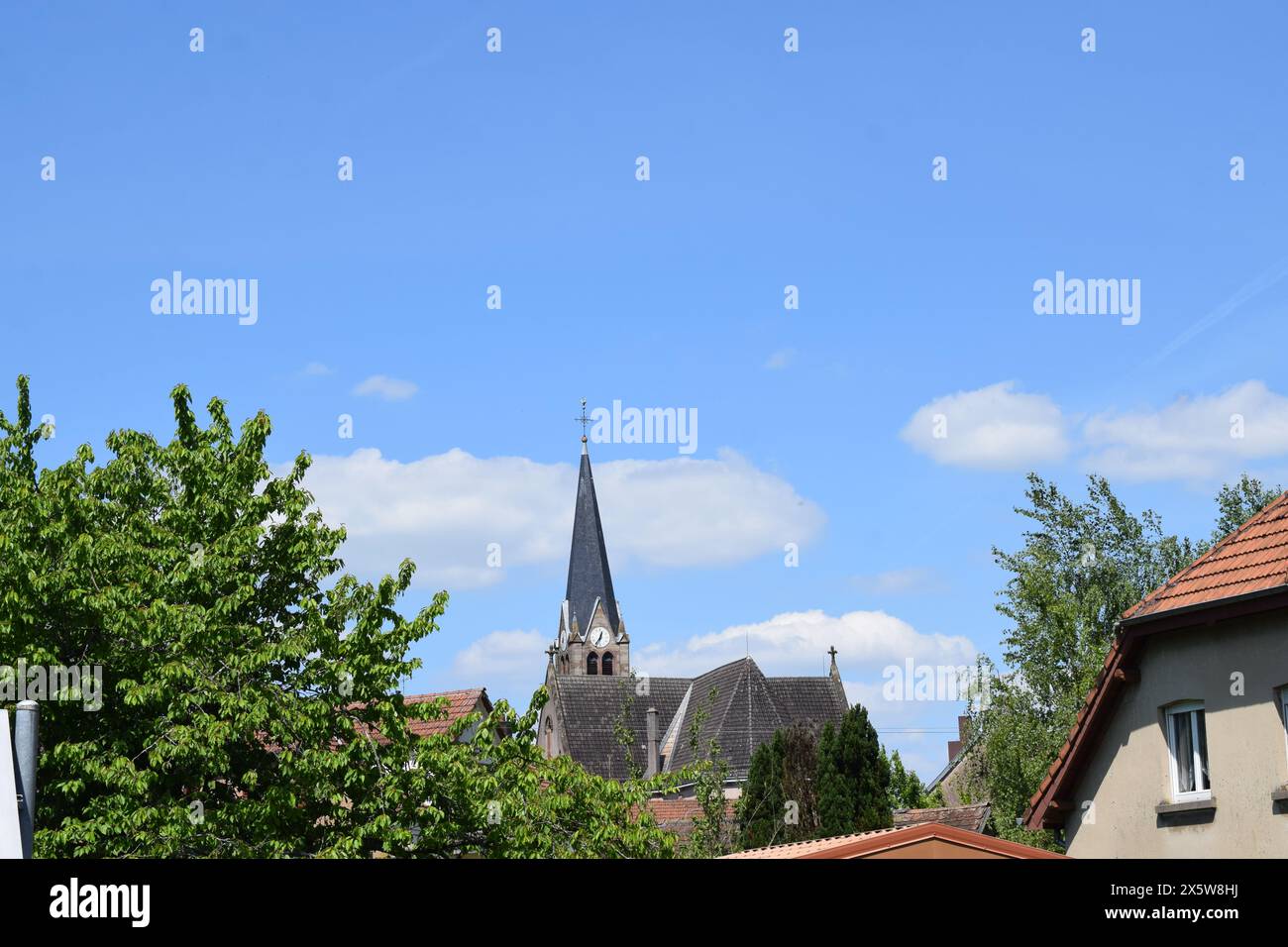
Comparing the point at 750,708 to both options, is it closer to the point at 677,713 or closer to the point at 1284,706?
the point at 677,713

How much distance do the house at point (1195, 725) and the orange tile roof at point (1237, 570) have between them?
0.09ft

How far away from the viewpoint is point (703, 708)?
72.4 m

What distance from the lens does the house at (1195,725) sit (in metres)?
18.9

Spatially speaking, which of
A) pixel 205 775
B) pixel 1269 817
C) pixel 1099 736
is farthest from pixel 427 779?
Answer: pixel 1269 817

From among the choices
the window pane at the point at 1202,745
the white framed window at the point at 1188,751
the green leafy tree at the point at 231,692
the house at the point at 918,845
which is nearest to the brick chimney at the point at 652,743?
the green leafy tree at the point at 231,692

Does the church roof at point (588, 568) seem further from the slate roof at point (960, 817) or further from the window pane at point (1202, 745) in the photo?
the window pane at point (1202, 745)

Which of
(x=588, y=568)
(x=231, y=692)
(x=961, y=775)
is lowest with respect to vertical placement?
(x=961, y=775)

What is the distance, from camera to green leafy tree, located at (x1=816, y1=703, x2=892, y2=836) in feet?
136

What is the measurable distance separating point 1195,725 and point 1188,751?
46 cm

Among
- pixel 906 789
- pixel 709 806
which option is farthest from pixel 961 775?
pixel 709 806

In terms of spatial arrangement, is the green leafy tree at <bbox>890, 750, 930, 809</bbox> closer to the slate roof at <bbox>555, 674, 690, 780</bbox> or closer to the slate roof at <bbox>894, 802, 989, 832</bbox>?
the slate roof at <bbox>894, 802, 989, 832</bbox>

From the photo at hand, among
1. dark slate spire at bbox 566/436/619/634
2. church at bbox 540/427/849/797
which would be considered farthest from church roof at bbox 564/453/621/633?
church at bbox 540/427/849/797

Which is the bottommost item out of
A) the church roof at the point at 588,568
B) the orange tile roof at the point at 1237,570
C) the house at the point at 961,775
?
the house at the point at 961,775

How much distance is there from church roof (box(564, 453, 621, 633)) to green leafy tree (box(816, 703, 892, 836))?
6982 centimetres
